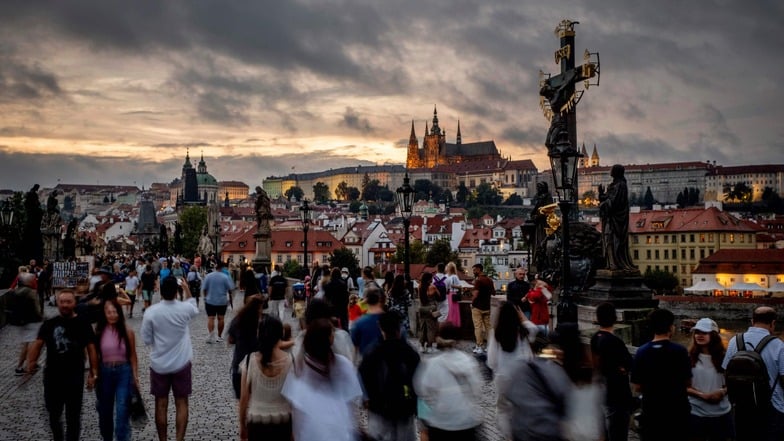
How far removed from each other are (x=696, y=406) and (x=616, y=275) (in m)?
7.06

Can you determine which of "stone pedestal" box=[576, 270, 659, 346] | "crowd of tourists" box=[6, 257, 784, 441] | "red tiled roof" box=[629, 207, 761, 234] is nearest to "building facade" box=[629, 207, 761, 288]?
"red tiled roof" box=[629, 207, 761, 234]

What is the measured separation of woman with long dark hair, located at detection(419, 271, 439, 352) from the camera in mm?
A: 11984

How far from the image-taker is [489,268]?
99.8 m

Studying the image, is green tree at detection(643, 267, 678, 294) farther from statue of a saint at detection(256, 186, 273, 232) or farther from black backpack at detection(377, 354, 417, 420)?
black backpack at detection(377, 354, 417, 420)

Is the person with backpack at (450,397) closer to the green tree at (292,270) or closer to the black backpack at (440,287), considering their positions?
the black backpack at (440,287)

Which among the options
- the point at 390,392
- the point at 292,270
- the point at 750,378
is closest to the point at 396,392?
the point at 390,392

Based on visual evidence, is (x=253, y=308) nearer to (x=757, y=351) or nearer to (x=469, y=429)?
(x=469, y=429)

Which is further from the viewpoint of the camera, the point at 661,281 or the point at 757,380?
the point at 661,281

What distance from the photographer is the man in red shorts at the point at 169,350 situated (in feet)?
23.3

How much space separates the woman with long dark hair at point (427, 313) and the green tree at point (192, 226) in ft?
295

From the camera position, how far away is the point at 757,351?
6359 millimetres

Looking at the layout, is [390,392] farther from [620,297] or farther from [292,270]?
[292,270]

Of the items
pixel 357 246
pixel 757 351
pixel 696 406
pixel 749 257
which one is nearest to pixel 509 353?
pixel 696 406

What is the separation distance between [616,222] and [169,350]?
8.30 m
